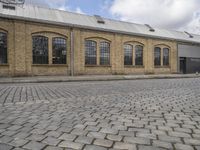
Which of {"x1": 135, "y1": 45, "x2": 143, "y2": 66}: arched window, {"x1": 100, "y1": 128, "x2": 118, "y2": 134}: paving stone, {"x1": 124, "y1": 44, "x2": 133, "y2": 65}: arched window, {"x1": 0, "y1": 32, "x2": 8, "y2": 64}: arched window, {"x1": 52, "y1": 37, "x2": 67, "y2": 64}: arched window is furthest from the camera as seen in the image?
{"x1": 135, "y1": 45, "x2": 143, "y2": 66}: arched window

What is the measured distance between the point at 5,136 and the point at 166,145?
2618 mm

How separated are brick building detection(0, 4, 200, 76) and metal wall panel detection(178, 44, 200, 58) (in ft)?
3.16

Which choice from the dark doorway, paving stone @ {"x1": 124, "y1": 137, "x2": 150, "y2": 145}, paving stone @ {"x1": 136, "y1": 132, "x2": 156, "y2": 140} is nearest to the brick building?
the dark doorway

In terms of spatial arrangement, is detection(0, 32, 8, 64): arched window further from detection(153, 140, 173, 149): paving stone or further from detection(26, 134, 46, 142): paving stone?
detection(153, 140, 173, 149): paving stone

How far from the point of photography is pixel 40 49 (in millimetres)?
22250

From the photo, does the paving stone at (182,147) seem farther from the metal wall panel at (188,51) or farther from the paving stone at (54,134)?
the metal wall panel at (188,51)

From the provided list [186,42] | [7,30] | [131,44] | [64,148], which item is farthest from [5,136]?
[186,42]

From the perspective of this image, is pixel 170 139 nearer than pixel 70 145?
No

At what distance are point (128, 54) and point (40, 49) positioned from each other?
11427 mm

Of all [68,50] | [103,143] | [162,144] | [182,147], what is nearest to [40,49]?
[68,50]

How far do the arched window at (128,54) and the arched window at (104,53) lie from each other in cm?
263

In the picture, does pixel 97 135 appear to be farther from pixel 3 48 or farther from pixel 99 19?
pixel 99 19

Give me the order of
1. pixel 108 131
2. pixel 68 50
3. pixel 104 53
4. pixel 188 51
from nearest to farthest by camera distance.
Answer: pixel 108 131, pixel 68 50, pixel 104 53, pixel 188 51

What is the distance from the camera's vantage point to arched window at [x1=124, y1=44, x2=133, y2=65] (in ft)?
92.2
